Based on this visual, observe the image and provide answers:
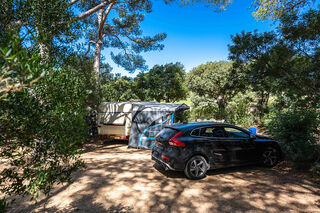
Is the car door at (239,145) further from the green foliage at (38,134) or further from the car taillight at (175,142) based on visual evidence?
the green foliage at (38,134)

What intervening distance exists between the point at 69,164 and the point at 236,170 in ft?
16.1

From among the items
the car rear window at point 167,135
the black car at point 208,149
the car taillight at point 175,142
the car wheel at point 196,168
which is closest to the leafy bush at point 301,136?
the black car at point 208,149

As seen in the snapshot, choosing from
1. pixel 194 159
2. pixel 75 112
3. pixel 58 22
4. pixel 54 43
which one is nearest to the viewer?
pixel 75 112

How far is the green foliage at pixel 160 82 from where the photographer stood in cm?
1905

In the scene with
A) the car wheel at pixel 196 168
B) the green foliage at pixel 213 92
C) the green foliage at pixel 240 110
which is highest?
the green foliage at pixel 213 92

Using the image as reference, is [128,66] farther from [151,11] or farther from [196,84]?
[196,84]

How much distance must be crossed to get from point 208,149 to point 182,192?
4.70 feet

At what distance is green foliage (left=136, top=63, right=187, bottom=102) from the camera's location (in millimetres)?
19047

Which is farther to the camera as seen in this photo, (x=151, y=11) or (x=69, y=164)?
(x=151, y=11)

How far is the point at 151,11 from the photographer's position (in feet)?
33.2

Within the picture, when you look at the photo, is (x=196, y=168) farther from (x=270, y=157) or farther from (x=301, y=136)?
(x=301, y=136)

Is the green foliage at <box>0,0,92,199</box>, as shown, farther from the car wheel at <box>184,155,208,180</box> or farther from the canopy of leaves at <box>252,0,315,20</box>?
the canopy of leaves at <box>252,0,315,20</box>

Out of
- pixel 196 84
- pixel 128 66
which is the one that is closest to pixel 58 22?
→ pixel 128 66

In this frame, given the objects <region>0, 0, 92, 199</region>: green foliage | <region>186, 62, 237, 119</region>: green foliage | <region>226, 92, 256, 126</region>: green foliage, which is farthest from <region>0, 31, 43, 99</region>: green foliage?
<region>186, 62, 237, 119</region>: green foliage
